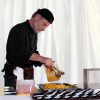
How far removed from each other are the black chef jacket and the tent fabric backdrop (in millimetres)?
634

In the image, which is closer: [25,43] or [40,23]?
[25,43]

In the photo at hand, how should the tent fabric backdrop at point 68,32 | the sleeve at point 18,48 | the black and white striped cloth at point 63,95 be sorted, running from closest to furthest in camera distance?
the black and white striped cloth at point 63,95 < the sleeve at point 18,48 < the tent fabric backdrop at point 68,32

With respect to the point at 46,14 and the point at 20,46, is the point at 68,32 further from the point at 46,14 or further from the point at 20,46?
the point at 20,46

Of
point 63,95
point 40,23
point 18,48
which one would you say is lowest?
point 63,95

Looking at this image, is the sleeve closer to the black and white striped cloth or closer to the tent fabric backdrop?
the black and white striped cloth

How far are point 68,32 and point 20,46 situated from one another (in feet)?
3.07

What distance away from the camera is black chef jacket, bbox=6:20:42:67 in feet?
5.17

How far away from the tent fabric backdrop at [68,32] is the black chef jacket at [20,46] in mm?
634

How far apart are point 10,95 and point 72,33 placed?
1418mm

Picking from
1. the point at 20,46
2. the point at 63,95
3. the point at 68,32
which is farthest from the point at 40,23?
the point at 63,95

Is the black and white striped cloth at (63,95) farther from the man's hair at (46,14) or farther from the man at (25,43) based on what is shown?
the man's hair at (46,14)

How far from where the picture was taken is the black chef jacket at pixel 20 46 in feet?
5.17

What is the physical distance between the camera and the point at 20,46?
5.16 feet

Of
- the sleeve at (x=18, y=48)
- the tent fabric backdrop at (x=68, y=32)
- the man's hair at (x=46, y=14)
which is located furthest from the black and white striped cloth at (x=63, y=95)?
the tent fabric backdrop at (x=68, y=32)
